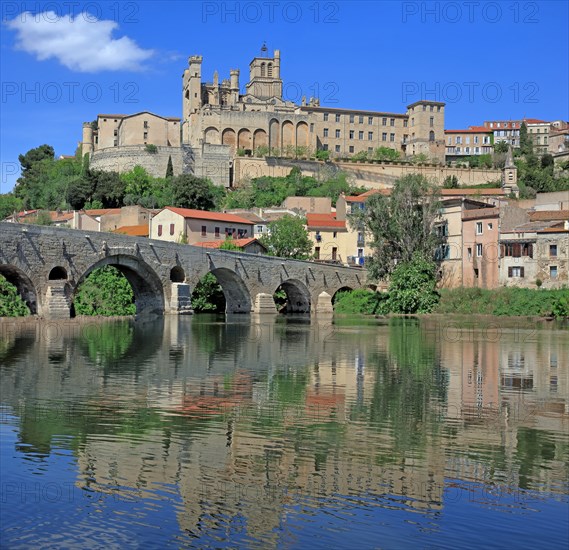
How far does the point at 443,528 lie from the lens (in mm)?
8812

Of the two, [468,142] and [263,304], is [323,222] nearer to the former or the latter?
[263,304]

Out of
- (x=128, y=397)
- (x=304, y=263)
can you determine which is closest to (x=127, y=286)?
(x=304, y=263)

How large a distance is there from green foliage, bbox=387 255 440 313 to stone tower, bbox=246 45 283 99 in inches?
2642

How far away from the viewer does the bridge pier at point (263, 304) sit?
56844 millimetres

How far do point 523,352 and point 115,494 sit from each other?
2101cm

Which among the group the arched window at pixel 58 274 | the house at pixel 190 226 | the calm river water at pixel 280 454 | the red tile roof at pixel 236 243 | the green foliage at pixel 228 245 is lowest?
the calm river water at pixel 280 454

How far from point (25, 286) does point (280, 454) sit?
29.4 metres

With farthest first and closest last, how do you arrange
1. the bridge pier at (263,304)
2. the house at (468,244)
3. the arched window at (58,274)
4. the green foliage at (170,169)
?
the green foliage at (170,169), the house at (468,244), the bridge pier at (263,304), the arched window at (58,274)

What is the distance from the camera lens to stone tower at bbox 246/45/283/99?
388ft

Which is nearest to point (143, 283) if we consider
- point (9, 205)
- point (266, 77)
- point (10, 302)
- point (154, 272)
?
point (154, 272)

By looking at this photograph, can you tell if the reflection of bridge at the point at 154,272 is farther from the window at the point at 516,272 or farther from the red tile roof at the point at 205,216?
the window at the point at 516,272

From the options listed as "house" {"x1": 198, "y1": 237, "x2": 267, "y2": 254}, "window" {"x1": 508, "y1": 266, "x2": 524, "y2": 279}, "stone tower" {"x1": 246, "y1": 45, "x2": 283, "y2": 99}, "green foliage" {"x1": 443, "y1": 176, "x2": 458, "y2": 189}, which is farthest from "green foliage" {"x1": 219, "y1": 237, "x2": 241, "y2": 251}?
"stone tower" {"x1": 246, "y1": 45, "x2": 283, "y2": 99}

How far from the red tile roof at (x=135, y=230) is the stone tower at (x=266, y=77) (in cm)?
4805

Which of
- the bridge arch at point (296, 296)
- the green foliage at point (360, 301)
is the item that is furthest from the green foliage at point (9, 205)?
the green foliage at point (360, 301)
